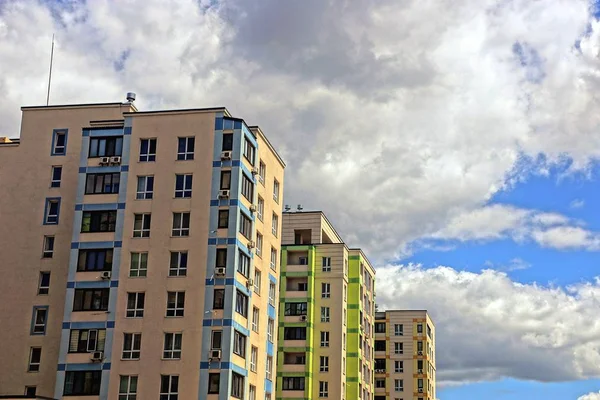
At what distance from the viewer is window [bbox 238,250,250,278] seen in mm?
78300

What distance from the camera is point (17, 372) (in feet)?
263

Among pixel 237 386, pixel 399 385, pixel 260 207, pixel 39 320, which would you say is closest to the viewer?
pixel 237 386

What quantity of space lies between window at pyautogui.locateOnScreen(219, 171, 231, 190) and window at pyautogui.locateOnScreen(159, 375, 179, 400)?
16490 mm

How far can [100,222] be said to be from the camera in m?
79.0

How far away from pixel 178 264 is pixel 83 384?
12.5 metres

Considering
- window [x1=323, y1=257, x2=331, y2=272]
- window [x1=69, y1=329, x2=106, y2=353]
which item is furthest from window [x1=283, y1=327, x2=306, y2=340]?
window [x1=69, y1=329, x2=106, y2=353]

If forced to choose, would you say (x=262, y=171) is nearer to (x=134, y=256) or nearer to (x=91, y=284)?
(x=134, y=256)

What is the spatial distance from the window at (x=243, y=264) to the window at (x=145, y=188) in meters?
9.42

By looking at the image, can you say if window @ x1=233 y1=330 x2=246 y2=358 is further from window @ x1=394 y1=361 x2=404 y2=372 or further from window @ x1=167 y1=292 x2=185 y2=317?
window @ x1=394 y1=361 x2=404 y2=372

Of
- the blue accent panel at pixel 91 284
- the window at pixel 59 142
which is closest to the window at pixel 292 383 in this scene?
the blue accent panel at pixel 91 284

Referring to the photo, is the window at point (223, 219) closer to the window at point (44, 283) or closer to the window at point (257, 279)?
the window at point (257, 279)

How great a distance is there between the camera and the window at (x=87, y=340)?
75.8m

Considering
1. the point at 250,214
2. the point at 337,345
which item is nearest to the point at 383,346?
the point at 337,345

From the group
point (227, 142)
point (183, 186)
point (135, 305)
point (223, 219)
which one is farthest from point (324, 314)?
point (135, 305)
